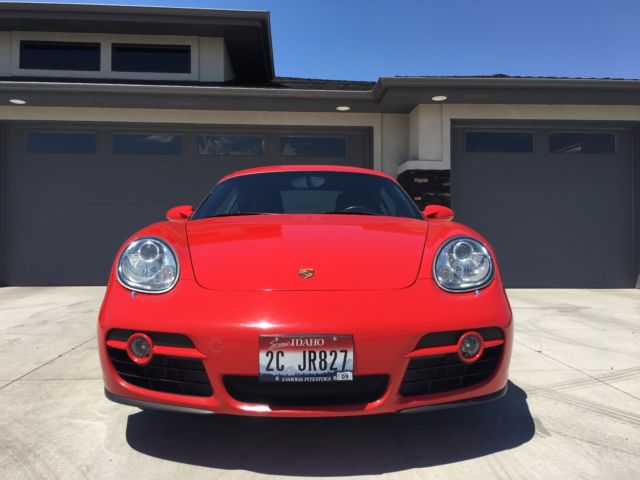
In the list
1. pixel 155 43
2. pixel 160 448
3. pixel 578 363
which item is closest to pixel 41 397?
pixel 160 448

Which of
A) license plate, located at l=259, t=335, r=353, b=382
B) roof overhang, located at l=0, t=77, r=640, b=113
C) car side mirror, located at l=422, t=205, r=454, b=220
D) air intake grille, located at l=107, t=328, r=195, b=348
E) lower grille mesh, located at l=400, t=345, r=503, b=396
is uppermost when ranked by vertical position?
roof overhang, located at l=0, t=77, r=640, b=113

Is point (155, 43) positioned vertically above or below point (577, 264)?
above

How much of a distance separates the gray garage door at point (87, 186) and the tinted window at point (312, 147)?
0.88m

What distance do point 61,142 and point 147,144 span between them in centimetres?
150

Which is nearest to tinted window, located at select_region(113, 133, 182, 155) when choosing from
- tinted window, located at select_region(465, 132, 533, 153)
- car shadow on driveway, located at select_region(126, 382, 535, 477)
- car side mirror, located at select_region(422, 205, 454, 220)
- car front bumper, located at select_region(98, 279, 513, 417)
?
tinted window, located at select_region(465, 132, 533, 153)

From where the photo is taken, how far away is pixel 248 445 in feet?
5.92

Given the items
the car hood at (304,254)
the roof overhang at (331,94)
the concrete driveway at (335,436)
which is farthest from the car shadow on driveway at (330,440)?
the roof overhang at (331,94)

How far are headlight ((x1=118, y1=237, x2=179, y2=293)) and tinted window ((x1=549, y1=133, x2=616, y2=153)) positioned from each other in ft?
24.8

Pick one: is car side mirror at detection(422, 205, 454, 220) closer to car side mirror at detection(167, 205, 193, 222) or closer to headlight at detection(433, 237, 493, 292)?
headlight at detection(433, 237, 493, 292)

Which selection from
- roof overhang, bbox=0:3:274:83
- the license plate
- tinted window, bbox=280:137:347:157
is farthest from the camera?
roof overhang, bbox=0:3:274:83

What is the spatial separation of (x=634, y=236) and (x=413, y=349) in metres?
7.86

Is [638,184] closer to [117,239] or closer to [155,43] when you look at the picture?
[117,239]

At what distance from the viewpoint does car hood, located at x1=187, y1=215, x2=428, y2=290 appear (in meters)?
1.69

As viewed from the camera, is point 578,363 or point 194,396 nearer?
point 194,396
